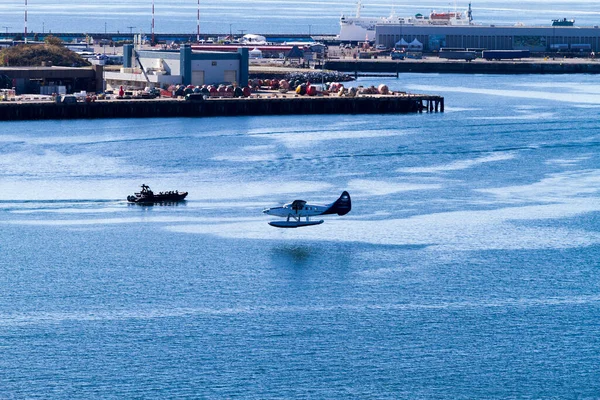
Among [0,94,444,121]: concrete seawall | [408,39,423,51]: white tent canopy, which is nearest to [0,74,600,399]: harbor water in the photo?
[0,94,444,121]: concrete seawall

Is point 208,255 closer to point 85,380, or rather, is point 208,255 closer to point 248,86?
point 85,380

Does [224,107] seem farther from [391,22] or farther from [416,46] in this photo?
[391,22]

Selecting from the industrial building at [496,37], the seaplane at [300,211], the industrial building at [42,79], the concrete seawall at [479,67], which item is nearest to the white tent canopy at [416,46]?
the industrial building at [496,37]

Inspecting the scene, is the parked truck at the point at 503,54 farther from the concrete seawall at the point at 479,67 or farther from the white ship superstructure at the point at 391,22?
the white ship superstructure at the point at 391,22

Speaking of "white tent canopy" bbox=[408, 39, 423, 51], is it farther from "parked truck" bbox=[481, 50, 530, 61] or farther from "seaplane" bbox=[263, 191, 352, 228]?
"seaplane" bbox=[263, 191, 352, 228]

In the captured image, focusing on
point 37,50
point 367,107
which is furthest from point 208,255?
point 37,50

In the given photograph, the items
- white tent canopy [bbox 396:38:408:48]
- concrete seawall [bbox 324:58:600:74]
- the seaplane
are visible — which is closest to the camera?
the seaplane
